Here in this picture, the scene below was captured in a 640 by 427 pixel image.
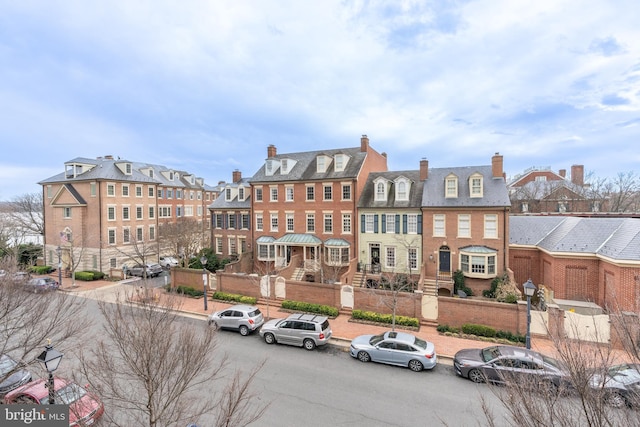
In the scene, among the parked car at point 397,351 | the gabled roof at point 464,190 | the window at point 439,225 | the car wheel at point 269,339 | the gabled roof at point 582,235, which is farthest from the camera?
the window at point 439,225

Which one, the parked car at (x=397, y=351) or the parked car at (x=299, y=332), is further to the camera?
the parked car at (x=299, y=332)

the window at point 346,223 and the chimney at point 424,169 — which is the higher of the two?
the chimney at point 424,169

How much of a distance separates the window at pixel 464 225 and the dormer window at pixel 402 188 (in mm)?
5056

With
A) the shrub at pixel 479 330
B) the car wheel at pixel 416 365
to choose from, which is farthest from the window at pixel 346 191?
the car wheel at pixel 416 365

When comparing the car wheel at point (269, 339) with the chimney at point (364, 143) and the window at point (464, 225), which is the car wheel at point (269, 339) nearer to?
the window at point (464, 225)

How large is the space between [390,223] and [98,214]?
3332cm

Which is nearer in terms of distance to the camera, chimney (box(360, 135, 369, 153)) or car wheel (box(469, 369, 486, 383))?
car wheel (box(469, 369, 486, 383))

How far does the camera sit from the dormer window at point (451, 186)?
25906 mm

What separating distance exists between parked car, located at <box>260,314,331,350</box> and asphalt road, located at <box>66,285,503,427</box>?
21.4 inches

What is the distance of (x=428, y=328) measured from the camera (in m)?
18.8

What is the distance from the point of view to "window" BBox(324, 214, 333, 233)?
96.7ft

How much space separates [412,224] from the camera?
27.0 meters

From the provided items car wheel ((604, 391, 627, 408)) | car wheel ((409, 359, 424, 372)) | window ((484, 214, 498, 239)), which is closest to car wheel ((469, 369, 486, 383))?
car wheel ((409, 359, 424, 372))

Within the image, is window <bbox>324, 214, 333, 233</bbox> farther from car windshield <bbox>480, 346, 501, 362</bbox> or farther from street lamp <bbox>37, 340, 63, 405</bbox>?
street lamp <bbox>37, 340, 63, 405</bbox>
